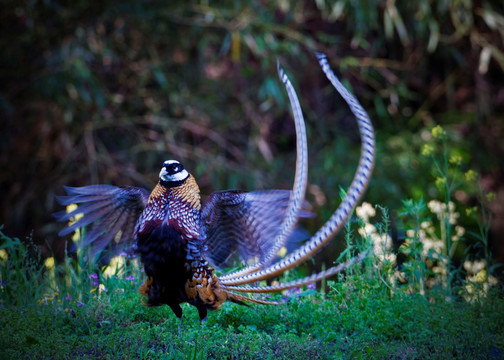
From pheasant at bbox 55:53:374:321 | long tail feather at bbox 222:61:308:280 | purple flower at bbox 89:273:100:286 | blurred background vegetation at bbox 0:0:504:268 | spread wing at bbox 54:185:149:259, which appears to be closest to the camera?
long tail feather at bbox 222:61:308:280

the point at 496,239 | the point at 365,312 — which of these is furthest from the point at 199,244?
the point at 496,239

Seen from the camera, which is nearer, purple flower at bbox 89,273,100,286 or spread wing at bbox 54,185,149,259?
spread wing at bbox 54,185,149,259

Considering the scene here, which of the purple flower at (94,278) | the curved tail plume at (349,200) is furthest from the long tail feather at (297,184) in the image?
the purple flower at (94,278)

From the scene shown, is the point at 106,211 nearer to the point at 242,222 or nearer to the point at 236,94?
the point at 242,222

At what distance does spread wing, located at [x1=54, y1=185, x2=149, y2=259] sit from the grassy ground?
0.99 feet

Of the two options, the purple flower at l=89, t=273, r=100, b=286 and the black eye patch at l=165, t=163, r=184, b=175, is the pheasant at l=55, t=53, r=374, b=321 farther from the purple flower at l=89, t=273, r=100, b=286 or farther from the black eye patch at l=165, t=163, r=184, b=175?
the purple flower at l=89, t=273, r=100, b=286

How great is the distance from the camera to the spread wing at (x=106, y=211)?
10.3 ft

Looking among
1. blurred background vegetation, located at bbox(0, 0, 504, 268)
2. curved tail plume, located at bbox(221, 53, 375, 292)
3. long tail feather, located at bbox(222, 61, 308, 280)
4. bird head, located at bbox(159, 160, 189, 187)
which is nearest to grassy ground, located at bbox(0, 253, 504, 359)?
long tail feather, located at bbox(222, 61, 308, 280)

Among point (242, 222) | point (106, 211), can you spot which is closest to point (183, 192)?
point (242, 222)

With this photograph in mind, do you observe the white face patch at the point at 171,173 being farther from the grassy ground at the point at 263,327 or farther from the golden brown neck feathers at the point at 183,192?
the grassy ground at the point at 263,327

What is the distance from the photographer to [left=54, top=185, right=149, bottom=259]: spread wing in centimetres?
313

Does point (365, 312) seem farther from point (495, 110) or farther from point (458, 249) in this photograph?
point (495, 110)

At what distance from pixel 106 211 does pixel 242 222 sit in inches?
28.5

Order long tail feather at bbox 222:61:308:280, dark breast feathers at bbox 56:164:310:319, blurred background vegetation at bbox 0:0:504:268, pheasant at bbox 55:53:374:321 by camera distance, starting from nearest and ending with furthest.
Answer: long tail feather at bbox 222:61:308:280, pheasant at bbox 55:53:374:321, dark breast feathers at bbox 56:164:310:319, blurred background vegetation at bbox 0:0:504:268
